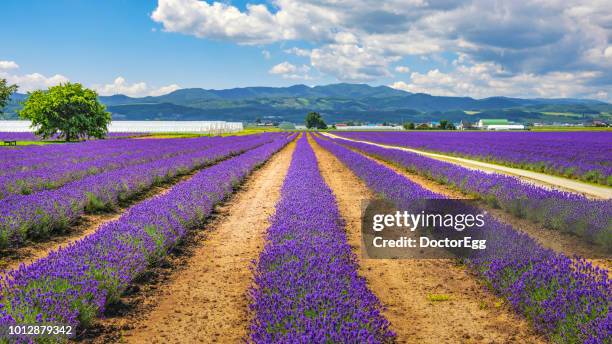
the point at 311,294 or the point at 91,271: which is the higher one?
the point at 311,294

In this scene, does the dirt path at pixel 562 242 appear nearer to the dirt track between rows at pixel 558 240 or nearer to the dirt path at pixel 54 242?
the dirt track between rows at pixel 558 240

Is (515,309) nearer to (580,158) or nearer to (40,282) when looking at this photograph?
(40,282)

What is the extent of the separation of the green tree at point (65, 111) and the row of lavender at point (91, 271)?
42.9 metres

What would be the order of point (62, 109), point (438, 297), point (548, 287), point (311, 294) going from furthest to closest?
point (62, 109) < point (438, 297) < point (548, 287) < point (311, 294)

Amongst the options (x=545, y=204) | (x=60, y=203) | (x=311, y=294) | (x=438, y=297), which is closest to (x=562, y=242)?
(x=545, y=204)

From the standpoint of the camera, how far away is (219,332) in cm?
419

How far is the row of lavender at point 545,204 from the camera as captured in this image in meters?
7.25

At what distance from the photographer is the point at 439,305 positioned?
489 centimetres

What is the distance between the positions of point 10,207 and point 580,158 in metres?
24.1

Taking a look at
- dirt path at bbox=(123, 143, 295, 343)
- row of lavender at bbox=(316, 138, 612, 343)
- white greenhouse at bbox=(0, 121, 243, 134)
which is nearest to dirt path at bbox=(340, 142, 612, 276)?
row of lavender at bbox=(316, 138, 612, 343)

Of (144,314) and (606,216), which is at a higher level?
(606,216)

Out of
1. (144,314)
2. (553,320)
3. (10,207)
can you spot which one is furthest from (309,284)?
(10,207)

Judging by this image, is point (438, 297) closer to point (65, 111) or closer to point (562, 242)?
point (562, 242)

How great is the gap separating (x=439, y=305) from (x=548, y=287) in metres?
1.12
